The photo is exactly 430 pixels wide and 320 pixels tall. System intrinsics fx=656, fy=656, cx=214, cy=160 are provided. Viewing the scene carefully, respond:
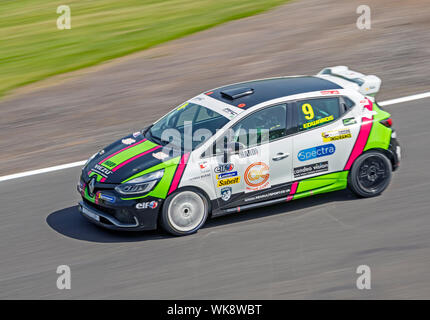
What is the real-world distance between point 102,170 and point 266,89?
2.59 meters

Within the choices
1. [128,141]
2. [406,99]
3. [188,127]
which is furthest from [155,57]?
[188,127]

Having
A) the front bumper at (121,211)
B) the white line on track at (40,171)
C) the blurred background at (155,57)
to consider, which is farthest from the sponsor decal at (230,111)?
the blurred background at (155,57)

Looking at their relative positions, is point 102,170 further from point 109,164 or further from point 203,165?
point 203,165

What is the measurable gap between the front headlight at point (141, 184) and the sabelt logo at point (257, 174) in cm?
118

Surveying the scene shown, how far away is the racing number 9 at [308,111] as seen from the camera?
9.09m

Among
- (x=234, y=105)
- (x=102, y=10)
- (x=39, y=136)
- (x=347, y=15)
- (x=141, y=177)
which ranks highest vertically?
(x=102, y=10)

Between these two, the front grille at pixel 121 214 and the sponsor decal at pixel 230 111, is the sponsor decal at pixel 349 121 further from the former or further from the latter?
the front grille at pixel 121 214

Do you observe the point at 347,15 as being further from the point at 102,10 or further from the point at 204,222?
the point at 204,222

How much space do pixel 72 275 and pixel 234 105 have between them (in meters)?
3.14

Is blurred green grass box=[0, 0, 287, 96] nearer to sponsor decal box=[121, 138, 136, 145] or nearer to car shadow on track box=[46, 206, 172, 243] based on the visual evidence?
car shadow on track box=[46, 206, 172, 243]

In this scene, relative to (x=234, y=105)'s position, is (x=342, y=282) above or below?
below
